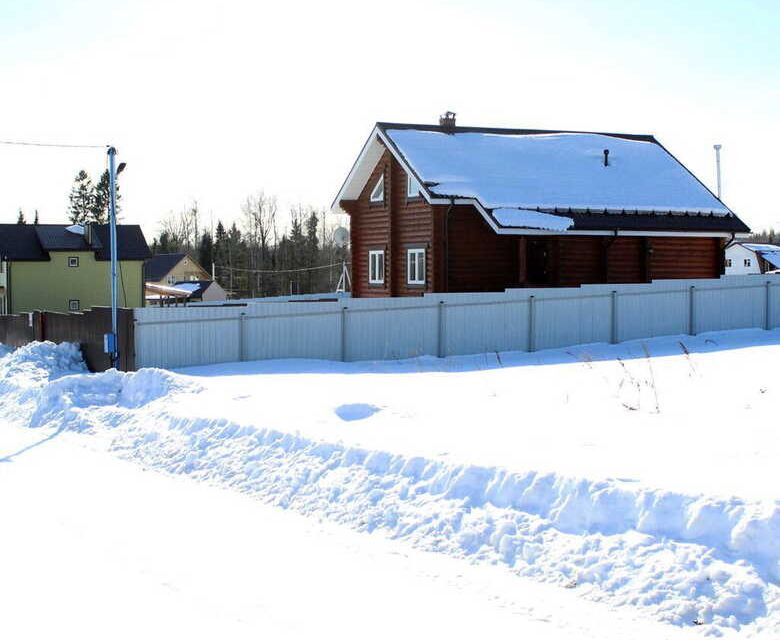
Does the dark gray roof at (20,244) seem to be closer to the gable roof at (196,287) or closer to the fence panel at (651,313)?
the gable roof at (196,287)

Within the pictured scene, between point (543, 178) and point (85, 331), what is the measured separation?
15301 mm

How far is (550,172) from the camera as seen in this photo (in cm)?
2997

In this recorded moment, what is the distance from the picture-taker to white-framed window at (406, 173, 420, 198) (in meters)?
28.4

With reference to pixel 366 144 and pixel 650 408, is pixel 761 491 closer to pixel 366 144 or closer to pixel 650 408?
pixel 650 408

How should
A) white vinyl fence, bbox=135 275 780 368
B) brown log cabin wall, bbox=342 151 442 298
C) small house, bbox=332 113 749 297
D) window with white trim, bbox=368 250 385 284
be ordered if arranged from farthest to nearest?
window with white trim, bbox=368 250 385 284 < brown log cabin wall, bbox=342 151 442 298 < small house, bbox=332 113 749 297 < white vinyl fence, bbox=135 275 780 368

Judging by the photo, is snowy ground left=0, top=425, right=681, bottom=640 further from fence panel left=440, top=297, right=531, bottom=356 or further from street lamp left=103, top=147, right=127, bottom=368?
fence panel left=440, top=297, right=531, bottom=356

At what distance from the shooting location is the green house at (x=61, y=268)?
55203 millimetres

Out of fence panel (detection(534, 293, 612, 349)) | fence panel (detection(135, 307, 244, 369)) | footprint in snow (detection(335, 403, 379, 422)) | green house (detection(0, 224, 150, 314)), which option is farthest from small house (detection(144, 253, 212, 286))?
footprint in snow (detection(335, 403, 379, 422))

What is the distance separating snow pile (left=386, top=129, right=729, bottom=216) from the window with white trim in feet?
13.1

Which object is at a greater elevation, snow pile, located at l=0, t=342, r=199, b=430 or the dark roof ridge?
the dark roof ridge

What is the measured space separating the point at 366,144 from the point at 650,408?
1933 centimetres

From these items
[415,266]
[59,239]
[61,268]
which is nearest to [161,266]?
[59,239]

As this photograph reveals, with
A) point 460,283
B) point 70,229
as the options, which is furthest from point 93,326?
point 70,229

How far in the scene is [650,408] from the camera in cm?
1209
